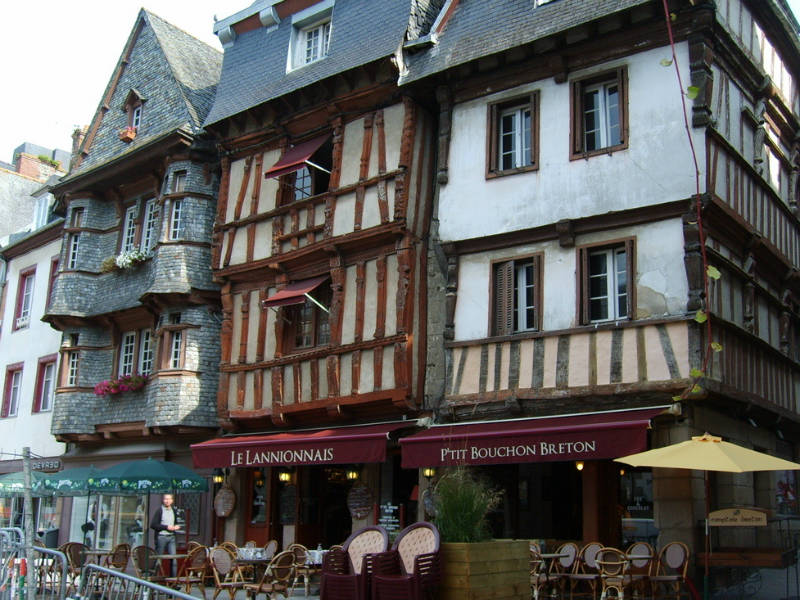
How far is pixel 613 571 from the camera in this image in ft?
37.1

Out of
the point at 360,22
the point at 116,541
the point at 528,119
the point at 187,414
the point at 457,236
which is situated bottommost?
the point at 116,541

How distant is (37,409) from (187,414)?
25.5 feet

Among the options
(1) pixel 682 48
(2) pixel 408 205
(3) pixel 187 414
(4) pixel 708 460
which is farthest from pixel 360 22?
(4) pixel 708 460

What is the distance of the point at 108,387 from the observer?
2050cm

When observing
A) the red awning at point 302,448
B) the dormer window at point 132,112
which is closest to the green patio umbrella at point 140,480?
the red awning at point 302,448

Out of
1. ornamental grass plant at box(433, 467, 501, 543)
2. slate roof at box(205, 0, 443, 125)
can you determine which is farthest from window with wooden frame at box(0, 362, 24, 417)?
ornamental grass plant at box(433, 467, 501, 543)

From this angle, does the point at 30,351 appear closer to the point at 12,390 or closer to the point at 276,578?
the point at 12,390

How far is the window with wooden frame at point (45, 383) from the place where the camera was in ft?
79.6

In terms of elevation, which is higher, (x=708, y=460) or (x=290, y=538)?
(x=708, y=460)

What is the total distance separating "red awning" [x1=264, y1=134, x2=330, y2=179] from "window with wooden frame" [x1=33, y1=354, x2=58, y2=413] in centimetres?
1010

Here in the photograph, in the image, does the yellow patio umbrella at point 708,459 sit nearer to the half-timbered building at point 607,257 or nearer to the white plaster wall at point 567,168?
the half-timbered building at point 607,257

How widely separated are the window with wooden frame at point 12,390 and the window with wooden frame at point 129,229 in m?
6.36

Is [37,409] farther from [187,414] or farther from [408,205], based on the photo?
[408,205]

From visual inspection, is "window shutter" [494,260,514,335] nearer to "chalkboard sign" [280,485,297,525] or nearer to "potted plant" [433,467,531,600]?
"potted plant" [433,467,531,600]
